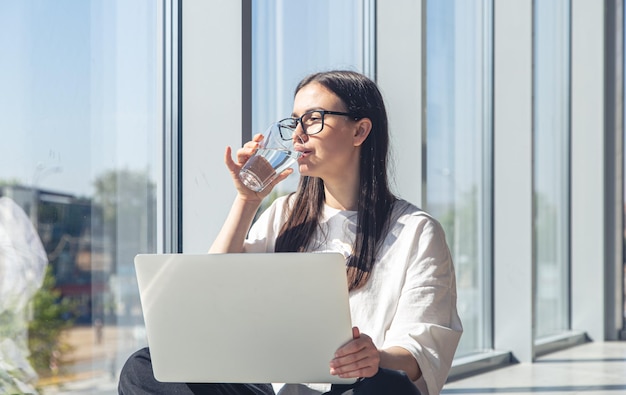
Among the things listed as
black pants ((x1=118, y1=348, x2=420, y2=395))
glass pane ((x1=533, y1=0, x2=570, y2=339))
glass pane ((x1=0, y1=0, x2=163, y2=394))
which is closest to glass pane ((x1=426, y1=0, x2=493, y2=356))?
glass pane ((x1=533, y1=0, x2=570, y2=339))

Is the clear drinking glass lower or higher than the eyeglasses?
lower

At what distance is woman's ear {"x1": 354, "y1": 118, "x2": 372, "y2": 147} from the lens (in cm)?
175

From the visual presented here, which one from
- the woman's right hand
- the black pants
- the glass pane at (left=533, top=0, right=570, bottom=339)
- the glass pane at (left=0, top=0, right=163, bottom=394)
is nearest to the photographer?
the black pants

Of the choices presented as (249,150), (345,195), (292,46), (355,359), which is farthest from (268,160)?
(292,46)

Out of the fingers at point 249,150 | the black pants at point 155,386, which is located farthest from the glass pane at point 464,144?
the black pants at point 155,386

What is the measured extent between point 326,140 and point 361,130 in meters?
0.09

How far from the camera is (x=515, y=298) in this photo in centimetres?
418

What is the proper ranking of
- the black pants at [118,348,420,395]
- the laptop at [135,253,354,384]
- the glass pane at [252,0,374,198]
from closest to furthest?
the laptop at [135,253,354,384] → the black pants at [118,348,420,395] → the glass pane at [252,0,374,198]

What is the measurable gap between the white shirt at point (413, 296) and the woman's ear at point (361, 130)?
158 millimetres

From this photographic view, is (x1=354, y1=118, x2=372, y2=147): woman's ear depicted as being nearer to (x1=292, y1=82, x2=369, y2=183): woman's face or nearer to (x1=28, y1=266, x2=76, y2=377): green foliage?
(x1=292, y1=82, x2=369, y2=183): woman's face

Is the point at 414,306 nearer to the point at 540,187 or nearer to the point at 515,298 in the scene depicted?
the point at 515,298

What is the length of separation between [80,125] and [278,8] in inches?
36.4

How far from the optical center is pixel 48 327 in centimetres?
197

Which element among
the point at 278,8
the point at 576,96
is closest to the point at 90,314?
A: the point at 278,8
